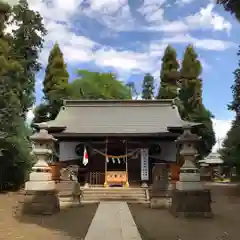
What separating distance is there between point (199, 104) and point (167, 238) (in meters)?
27.6

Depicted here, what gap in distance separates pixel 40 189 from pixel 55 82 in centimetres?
2373

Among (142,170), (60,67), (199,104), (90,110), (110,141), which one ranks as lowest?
(142,170)

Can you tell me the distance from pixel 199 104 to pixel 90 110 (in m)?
13.8

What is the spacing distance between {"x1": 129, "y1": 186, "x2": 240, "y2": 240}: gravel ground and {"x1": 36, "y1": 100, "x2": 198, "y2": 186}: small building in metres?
6.95

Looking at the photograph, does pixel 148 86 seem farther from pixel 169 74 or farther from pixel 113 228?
pixel 113 228

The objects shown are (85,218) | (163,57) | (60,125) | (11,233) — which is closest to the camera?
(11,233)

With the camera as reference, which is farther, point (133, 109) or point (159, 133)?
point (133, 109)

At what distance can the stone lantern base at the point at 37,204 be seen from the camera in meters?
11.9

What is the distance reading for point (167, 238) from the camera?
311 inches

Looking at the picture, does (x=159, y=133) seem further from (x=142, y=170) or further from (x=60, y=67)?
(x=60, y=67)

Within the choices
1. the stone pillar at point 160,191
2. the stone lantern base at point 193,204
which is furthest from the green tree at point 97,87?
the stone lantern base at point 193,204

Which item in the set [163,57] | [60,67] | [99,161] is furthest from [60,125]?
[163,57]

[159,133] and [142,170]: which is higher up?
[159,133]

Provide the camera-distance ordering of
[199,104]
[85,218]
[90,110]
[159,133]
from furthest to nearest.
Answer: [199,104]
[90,110]
[159,133]
[85,218]
